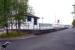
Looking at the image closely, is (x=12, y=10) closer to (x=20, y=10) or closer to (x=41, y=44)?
(x=20, y=10)

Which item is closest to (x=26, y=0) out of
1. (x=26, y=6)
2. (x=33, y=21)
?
(x=26, y=6)

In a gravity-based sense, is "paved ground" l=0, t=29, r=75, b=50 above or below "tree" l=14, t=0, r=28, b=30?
below

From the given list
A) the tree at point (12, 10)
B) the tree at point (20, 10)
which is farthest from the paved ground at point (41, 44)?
the tree at point (20, 10)


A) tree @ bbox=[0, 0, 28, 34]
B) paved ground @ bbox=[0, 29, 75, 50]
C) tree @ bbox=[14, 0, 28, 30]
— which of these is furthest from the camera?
tree @ bbox=[14, 0, 28, 30]

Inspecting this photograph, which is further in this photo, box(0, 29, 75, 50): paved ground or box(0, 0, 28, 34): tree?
box(0, 0, 28, 34): tree

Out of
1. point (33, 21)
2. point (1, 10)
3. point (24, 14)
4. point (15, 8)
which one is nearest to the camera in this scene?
point (1, 10)

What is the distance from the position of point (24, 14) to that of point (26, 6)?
5.22 ft

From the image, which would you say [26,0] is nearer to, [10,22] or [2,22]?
[10,22]

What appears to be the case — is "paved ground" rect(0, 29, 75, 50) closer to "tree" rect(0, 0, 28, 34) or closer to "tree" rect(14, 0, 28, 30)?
"tree" rect(0, 0, 28, 34)

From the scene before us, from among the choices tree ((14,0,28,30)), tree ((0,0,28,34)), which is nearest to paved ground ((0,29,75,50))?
tree ((0,0,28,34))

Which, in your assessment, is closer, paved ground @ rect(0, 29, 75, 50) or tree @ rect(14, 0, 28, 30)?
paved ground @ rect(0, 29, 75, 50)

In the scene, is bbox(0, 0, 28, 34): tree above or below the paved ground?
above

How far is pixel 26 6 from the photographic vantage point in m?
42.0

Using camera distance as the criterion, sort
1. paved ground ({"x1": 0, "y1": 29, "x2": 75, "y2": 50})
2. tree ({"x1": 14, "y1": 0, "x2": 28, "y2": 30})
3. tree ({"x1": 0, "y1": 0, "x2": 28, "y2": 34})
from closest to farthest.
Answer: paved ground ({"x1": 0, "y1": 29, "x2": 75, "y2": 50})
tree ({"x1": 0, "y1": 0, "x2": 28, "y2": 34})
tree ({"x1": 14, "y1": 0, "x2": 28, "y2": 30})
